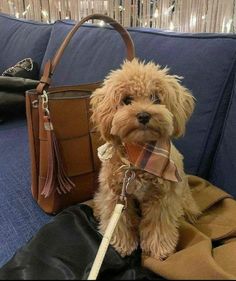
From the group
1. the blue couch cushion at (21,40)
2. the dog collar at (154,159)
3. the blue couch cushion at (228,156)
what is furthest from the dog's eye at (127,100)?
the blue couch cushion at (21,40)

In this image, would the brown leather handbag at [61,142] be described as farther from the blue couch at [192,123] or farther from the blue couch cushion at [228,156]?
the blue couch cushion at [228,156]

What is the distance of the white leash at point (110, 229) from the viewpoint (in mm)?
570

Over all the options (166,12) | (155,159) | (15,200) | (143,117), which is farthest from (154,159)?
(166,12)

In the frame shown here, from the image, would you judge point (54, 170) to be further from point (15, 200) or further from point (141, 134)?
point (141, 134)

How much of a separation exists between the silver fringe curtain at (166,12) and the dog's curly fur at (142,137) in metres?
0.88

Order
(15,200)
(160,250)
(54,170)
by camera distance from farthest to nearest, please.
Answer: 1. (15,200)
2. (54,170)
3. (160,250)

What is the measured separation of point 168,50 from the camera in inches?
52.6

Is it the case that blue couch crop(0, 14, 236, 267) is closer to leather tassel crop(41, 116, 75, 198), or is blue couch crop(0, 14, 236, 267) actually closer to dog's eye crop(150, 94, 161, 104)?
leather tassel crop(41, 116, 75, 198)

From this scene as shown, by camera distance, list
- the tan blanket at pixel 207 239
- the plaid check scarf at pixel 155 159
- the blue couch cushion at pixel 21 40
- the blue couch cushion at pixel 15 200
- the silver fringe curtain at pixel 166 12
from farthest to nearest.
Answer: the blue couch cushion at pixel 21 40 < the silver fringe curtain at pixel 166 12 < the blue couch cushion at pixel 15 200 < the plaid check scarf at pixel 155 159 < the tan blanket at pixel 207 239

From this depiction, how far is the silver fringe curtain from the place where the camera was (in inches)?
65.5

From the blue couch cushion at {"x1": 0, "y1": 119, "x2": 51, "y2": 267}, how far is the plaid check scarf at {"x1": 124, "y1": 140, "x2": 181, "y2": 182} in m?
0.42

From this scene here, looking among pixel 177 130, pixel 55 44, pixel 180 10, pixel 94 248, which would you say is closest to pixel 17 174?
pixel 94 248

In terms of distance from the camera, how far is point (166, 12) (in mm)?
1888

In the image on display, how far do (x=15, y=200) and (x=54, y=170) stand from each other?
0.22 metres
